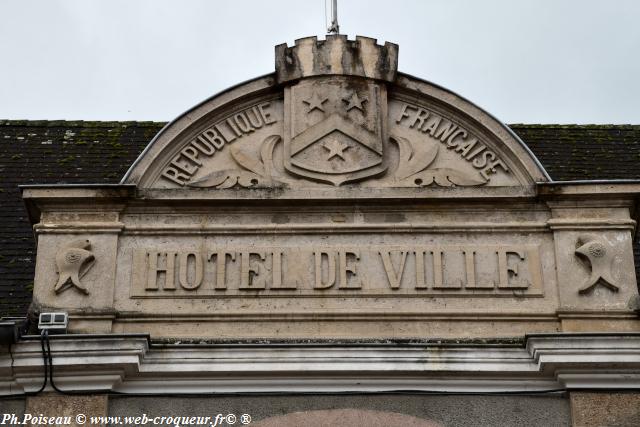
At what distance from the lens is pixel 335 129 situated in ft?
40.1

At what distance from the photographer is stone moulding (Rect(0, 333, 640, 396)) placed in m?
10.8

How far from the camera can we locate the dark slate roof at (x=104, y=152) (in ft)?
48.6

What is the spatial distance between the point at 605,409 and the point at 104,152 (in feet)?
23.3

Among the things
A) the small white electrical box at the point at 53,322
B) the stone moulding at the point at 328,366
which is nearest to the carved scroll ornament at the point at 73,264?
the small white electrical box at the point at 53,322

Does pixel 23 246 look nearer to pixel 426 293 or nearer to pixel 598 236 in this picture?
pixel 426 293

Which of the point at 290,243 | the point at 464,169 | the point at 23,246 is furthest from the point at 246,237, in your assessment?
the point at 23,246

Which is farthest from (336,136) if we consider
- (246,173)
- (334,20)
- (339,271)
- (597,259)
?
(597,259)

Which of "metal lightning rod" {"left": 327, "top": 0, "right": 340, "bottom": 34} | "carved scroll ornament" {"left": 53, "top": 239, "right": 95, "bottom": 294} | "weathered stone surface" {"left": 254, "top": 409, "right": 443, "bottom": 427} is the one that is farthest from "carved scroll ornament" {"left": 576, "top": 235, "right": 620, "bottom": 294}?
"carved scroll ornament" {"left": 53, "top": 239, "right": 95, "bottom": 294}

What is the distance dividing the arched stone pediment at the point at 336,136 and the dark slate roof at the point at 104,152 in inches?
96.2

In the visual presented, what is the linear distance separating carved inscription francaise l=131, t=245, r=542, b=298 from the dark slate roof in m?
A: 2.61

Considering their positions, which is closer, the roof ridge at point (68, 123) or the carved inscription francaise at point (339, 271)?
the carved inscription francaise at point (339, 271)

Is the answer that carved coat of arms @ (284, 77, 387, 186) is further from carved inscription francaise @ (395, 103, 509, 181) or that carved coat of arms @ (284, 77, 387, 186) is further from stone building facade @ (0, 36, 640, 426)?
carved inscription francaise @ (395, 103, 509, 181)

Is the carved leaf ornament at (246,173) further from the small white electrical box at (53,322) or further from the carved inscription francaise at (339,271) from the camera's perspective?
the small white electrical box at (53,322)

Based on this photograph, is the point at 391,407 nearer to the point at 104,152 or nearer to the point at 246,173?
the point at 246,173
